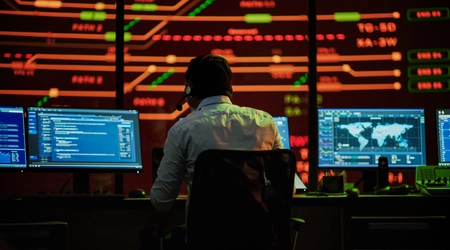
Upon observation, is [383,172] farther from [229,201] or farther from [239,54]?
[239,54]

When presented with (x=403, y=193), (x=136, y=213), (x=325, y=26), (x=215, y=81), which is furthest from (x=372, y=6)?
(x=215, y=81)

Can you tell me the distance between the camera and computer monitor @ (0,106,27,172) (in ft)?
11.5

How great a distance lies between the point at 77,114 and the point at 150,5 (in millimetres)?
2266

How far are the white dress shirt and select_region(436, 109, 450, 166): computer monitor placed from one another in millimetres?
1683

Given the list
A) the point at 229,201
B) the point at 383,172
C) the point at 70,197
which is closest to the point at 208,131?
the point at 229,201

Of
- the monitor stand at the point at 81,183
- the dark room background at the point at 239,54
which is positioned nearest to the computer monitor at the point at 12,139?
the monitor stand at the point at 81,183

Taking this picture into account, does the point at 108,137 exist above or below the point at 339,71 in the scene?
below

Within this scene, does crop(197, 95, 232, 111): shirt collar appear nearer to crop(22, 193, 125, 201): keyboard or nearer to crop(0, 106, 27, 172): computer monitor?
crop(22, 193, 125, 201): keyboard

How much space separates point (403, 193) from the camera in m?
3.37

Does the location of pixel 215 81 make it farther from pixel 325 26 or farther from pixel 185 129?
pixel 325 26

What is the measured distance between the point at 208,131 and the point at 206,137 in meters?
0.02

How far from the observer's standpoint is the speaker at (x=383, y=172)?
3548 millimetres

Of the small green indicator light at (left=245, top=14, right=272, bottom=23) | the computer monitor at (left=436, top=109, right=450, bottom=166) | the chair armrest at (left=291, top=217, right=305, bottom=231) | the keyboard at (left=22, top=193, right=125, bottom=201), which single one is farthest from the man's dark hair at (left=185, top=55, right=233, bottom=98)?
the small green indicator light at (left=245, top=14, right=272, bottom=23)

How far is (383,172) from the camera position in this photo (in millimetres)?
3578
